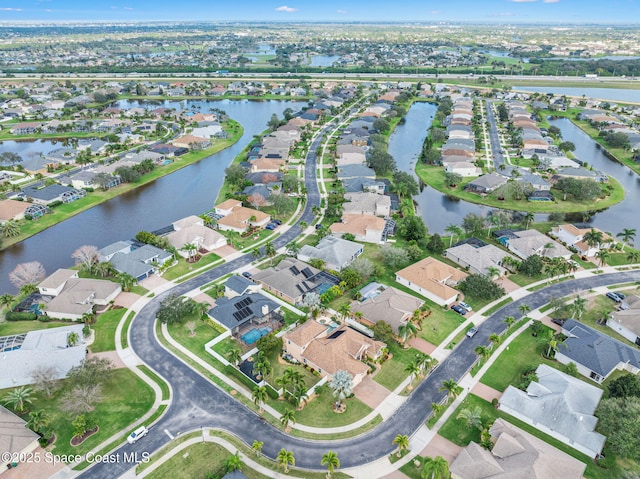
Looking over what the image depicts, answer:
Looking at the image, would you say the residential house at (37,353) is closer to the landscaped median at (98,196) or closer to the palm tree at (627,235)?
the landscaped median at (98,196)

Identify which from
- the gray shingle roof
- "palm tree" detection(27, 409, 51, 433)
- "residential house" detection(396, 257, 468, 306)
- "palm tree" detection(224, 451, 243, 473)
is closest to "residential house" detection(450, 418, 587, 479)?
the gray shingle roof

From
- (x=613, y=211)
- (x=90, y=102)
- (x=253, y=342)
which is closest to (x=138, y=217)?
(x=253, y=342)

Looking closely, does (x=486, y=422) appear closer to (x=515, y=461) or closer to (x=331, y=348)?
(x=515, y=461)

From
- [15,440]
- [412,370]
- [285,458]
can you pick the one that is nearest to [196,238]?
[15,440]

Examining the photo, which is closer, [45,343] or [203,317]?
[45,343]

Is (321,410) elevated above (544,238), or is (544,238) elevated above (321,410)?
(544,238)

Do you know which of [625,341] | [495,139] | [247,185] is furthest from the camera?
[495,139]

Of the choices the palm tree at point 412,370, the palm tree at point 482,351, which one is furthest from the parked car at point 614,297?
the palm tree at point 412,370

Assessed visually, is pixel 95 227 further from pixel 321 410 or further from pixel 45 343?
pixel 321 410
